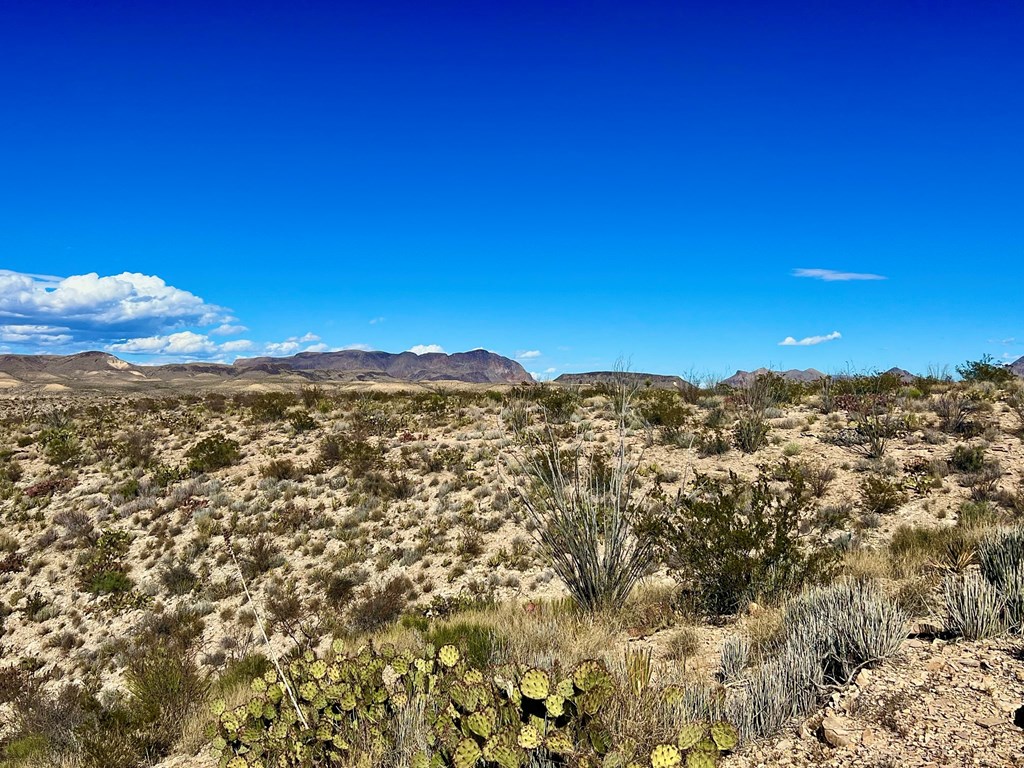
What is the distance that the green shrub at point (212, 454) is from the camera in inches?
709

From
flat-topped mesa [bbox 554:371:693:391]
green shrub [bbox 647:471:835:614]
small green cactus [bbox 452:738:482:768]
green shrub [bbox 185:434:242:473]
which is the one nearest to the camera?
small green cactus [bbox 452:738:482:768]

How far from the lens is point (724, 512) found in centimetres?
802

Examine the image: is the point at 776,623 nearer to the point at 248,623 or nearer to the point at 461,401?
the point at 248,623

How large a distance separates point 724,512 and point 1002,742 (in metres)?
4.66

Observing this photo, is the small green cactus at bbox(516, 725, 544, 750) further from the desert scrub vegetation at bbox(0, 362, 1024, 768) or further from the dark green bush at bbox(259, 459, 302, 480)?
the dark green bush at bbox(259, 459, 302, 480)

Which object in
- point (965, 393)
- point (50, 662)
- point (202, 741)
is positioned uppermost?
point (965, 393)

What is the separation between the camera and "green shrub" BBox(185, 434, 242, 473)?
18.0 metres

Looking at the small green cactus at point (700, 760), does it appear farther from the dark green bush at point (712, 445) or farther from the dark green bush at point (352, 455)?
the dark green bush at point (352, 455)

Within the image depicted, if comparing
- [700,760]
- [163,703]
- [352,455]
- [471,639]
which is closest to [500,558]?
[471,639]

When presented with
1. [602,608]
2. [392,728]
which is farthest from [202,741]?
[602,608]

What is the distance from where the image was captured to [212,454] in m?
18.5

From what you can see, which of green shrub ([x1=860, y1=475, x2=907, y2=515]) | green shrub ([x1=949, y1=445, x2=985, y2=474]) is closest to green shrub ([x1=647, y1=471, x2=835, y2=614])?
green shrub ([x1=860, y1=475, x2=907, y2=515])

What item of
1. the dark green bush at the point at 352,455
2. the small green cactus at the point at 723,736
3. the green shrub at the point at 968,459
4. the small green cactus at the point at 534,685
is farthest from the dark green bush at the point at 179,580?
the green shrub at the point at 968,459

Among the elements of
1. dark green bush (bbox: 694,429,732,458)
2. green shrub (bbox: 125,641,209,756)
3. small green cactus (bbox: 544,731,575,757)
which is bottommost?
green shrub (bbox: 125,641,209,756)
